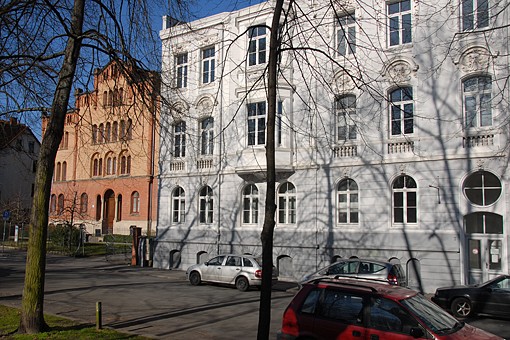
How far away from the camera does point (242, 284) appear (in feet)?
64.4

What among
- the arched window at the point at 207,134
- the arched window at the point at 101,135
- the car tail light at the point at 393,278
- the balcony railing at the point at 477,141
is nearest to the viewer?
the arched window at the point at 101,135

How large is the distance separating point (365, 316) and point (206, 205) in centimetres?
1914

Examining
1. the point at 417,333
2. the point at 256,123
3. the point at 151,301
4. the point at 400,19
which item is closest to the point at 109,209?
the point at 256,123

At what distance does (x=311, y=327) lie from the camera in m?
7.61

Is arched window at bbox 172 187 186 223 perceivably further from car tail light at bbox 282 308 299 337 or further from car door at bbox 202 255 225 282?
car tail light at bbox 282 308 299 337

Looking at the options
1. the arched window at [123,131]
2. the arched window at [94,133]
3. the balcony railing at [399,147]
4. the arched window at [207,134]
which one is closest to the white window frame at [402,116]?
the balcony railing at [399,147]

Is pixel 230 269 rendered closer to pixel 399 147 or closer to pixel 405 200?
pixel 405 200

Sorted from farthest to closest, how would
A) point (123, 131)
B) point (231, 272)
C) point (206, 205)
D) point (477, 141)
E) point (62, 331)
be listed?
point (206, 205) < point (231, 272) < point (477, 141) < point (123, 131) < point (62, 331)

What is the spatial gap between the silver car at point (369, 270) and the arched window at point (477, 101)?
655 centimetres

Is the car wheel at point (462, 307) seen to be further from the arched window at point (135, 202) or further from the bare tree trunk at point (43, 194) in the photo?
the arched window at point (135, 202)

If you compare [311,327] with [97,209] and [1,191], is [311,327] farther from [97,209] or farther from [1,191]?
[1,191]

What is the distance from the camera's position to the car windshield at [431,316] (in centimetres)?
683

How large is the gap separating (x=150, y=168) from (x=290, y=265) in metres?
28.9

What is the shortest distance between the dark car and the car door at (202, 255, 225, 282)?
9320 millimetres
